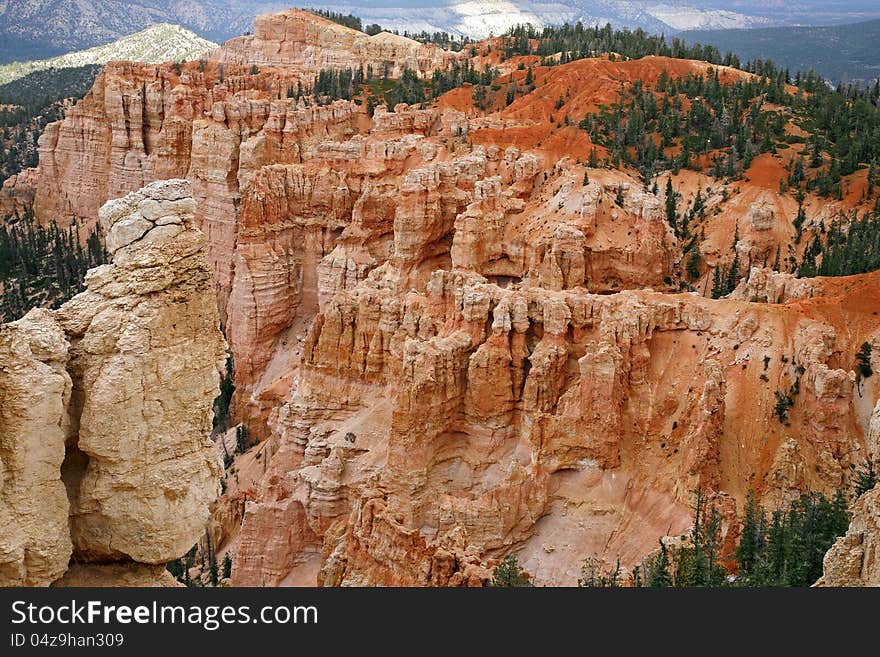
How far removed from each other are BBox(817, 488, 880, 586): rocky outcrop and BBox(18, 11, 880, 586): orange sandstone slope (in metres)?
1.98

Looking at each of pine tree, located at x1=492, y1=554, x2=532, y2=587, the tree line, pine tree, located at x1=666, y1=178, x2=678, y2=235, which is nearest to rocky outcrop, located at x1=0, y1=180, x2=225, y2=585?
pine tree, located at x1=492, y1=554, x2=532, y2=587

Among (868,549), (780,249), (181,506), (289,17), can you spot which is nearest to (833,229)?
(780,249)

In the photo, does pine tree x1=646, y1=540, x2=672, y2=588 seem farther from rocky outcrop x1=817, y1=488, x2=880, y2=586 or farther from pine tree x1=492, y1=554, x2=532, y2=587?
rocky outcrop x1=817, y1=488, x2=880, y2=586

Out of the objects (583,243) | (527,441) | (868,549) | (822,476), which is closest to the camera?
(868,549)

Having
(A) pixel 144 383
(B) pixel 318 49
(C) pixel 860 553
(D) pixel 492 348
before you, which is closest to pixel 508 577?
(C) pixel 860 553

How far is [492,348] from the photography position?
42.2 metres

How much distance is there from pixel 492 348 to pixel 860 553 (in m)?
24.8

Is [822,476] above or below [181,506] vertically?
below

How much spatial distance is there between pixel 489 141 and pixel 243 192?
17.9 metres

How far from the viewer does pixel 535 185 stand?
65438mm

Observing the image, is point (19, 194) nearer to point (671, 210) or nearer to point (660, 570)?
point (671, 210)

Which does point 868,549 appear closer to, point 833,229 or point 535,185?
point 833,229

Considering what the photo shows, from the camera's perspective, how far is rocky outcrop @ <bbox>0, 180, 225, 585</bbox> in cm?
1445

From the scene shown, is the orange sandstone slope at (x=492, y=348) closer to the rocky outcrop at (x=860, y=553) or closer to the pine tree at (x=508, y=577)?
the pine tree at (x=508, y=577)
